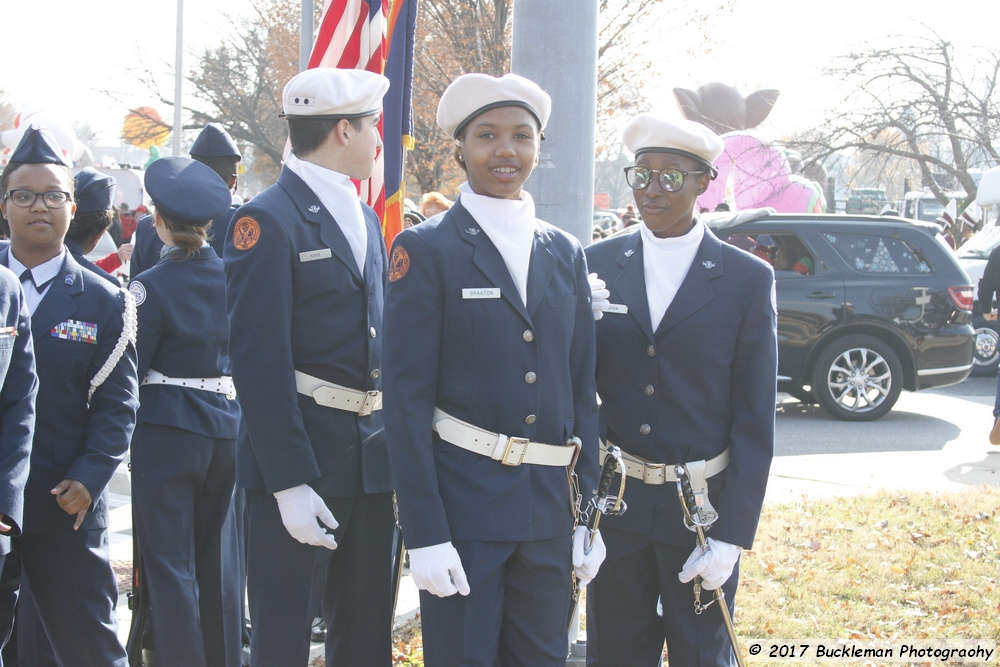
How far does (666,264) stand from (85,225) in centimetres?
243

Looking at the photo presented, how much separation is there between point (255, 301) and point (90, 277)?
3.12 ft

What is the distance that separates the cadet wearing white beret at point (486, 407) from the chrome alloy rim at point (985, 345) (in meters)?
12.6

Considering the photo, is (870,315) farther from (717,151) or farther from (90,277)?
(90,277)

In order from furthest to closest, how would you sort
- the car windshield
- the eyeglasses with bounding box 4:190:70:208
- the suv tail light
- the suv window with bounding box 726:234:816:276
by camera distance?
the car windshield < the suv window with bounding box 726:234:816:276 < the suv tail light < the eyeglasses with bounding box 4:190:70:208

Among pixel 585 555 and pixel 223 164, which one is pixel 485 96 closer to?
pixel 585 555

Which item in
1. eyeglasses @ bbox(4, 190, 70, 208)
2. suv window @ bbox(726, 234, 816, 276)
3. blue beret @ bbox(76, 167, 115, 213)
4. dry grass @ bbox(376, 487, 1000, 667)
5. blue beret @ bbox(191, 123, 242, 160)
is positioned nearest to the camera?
eyeglasses @ bbox(4, 190, 70, 208)

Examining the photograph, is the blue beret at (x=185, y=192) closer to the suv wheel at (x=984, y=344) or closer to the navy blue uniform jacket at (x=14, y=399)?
the navy blue uniform jacket at (x=14, y=399)

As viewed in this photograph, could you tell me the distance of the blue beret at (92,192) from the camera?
419 cm

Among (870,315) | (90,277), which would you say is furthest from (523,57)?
(870,315)

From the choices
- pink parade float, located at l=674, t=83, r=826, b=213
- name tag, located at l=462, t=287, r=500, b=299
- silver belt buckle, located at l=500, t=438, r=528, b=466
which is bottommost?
silver belt buckle, located at l=500, t=438, r=528, b=466

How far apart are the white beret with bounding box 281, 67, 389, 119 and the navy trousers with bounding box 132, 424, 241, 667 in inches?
56.3

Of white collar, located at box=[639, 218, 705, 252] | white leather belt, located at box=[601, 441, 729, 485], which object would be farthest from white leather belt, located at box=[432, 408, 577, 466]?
white collar, located at box=[639, 218, 705, 252]

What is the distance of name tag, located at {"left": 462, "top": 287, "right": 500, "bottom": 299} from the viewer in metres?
2.74

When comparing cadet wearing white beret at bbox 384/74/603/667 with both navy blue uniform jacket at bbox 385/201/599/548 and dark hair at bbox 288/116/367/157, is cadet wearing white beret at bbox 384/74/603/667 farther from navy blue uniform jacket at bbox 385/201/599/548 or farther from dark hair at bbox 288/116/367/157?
dark hair at bbox 288/116/367/157
